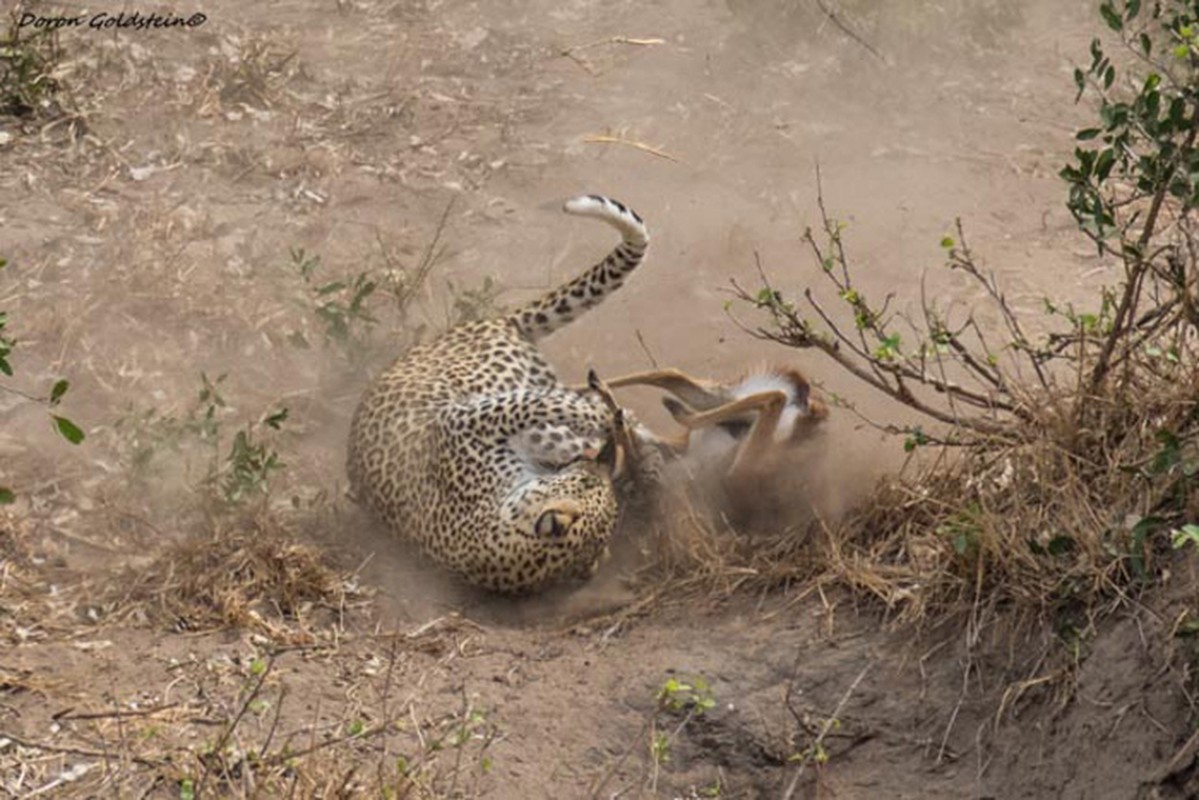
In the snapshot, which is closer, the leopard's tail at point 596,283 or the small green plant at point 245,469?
the small green plant at point 245,469

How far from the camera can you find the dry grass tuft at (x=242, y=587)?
5660 millimetres

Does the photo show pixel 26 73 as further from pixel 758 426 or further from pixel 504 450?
pixel 758 426

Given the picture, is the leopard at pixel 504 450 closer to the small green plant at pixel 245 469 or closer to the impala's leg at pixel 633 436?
the impala's leg at pixel 633 436

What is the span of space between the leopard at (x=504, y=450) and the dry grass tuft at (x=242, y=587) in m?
0.48

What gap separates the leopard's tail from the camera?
6.68 meters

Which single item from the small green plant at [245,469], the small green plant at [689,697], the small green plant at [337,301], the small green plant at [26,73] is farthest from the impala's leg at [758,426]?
the small green plant at [26,73]

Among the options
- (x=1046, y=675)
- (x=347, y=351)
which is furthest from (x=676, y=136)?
(x=1046, y=675)

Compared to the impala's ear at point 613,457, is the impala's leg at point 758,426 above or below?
above

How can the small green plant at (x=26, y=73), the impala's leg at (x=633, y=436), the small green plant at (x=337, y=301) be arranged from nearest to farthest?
the impala's leg at (x=633, y=436)
the small green plant at (x=337, y=301)
the small green plant at (x=26, y=73)

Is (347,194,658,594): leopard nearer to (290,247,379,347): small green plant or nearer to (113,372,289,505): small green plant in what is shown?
(290,247,379,347): small green plant

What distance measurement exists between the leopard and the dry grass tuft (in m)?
0.48

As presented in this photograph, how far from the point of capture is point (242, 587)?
5.79m
